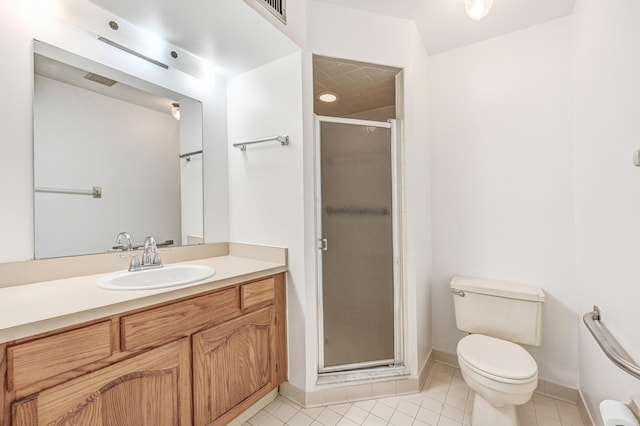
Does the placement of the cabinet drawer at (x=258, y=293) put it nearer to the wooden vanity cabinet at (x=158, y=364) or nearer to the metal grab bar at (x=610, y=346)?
the wooden vanity cabinet at (x=158, y=364)

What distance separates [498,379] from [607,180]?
40.4 inches

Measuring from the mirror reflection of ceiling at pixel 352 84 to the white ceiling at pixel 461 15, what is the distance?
32 cm

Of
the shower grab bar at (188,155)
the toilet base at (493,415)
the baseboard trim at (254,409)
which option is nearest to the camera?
the toilet base at (493,415)

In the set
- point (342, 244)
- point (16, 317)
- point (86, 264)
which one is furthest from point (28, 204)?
point (342, 244)

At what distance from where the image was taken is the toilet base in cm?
137

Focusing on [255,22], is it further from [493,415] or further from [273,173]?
[493,415]

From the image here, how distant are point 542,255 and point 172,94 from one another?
8.51 ft

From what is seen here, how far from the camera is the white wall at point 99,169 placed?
1277mm

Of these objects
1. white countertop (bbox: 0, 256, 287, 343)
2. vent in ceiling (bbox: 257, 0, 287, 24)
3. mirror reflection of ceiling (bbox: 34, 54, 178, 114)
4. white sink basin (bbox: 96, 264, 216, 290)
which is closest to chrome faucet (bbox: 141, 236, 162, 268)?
white sink basin (bbox: 96, 264, 216, 290)

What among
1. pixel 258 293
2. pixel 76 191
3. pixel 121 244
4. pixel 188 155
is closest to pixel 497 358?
pixel 258 293

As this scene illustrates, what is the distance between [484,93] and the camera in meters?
1.96

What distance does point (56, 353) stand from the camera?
2.78 ft

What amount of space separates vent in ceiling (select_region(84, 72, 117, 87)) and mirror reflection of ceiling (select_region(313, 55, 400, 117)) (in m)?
1.14

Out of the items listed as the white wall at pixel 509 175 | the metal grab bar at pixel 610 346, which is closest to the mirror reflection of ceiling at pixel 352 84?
the white wall at pixel 509 175
